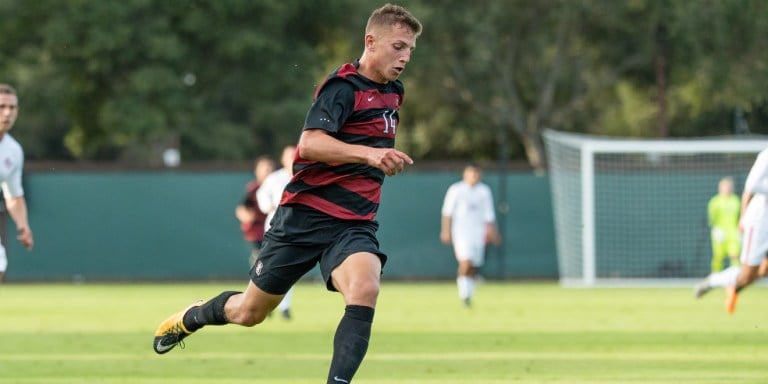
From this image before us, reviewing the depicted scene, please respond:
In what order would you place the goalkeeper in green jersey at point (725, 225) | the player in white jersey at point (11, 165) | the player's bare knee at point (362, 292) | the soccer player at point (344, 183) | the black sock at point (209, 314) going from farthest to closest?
the goalkeeper in green jersey at point (725, 225)
the player in white jersey at point (11, 165)
the black sock at point (209, 314)
the soccer player at point (344, 183)
the player's bare knee at point (362, 292)

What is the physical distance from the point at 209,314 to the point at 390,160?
→ 2.12 meters

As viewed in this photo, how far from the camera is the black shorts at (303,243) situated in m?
8.49

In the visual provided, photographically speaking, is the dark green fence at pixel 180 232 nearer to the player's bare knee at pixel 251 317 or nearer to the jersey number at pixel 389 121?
the player's bare knee at pixel 251 317

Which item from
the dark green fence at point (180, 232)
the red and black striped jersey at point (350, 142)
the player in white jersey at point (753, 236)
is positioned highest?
the red and black striped jersey at point (350, 142)

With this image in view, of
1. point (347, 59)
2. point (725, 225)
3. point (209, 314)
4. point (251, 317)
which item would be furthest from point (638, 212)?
point (347, 59)

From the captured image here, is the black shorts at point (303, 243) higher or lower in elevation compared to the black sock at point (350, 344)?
higher

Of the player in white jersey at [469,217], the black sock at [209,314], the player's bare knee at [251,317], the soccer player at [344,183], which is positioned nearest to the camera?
the soccer player at [344,183]

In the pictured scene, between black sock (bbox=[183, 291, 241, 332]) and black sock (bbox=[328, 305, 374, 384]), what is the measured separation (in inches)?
53.7

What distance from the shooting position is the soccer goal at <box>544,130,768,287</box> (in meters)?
29.9

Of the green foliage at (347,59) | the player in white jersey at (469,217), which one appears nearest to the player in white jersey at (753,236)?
the player in white jersey at (469,217)

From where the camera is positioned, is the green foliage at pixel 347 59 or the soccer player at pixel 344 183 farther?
the green foliage at pixel 347 59

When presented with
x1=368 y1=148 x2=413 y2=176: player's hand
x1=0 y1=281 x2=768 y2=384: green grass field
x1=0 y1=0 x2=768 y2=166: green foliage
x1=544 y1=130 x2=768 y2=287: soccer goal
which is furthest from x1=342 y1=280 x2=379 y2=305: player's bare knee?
x1=0 y1=0 x2=768 y2=166: green foliage

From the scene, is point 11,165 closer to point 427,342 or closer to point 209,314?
point 209,314

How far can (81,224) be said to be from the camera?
1215 inches
